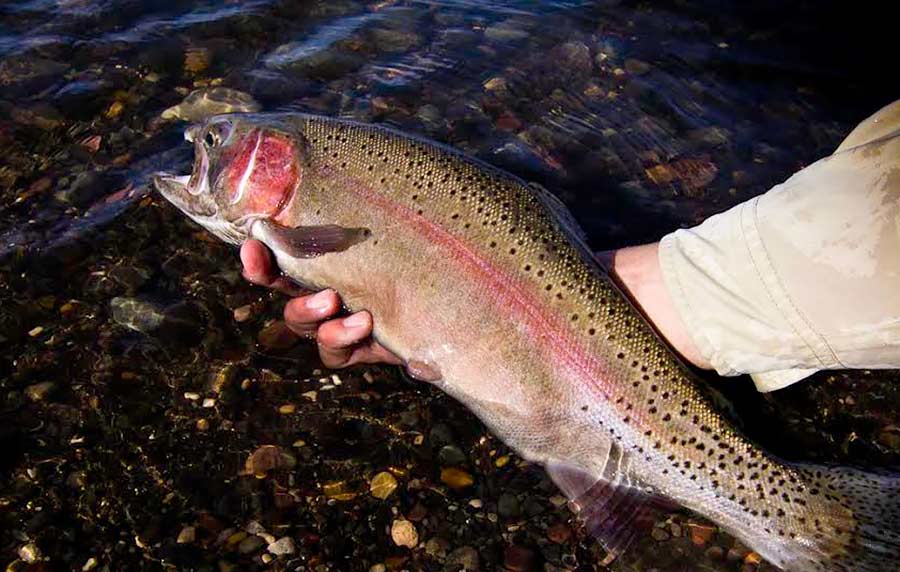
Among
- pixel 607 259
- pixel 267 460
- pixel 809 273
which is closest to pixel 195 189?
pixel 267 460

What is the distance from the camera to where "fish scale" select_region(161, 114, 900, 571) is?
2830mm

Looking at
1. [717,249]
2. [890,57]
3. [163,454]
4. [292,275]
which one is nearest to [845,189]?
[717,249]

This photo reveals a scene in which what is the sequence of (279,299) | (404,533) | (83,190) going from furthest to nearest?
(83,190) → (279,299) → (404,533)

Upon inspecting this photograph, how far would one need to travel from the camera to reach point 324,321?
138 inches

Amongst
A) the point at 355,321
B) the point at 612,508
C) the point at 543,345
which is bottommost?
the point at 612,508

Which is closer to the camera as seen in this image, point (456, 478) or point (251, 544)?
point (251, 544)

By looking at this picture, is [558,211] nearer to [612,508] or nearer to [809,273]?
[809,273]

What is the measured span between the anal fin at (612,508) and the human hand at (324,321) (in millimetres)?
1052

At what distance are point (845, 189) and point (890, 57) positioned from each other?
175 inches

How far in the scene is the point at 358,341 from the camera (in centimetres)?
346

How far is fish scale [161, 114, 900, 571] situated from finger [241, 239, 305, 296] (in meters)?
0.06

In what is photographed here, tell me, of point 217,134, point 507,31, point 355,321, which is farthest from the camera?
point 507,31

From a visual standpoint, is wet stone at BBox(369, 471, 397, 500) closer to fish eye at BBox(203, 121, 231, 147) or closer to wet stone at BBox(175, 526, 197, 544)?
wet stone at BBox(175, 526, 197, 544)

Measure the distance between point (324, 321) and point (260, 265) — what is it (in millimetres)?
412
